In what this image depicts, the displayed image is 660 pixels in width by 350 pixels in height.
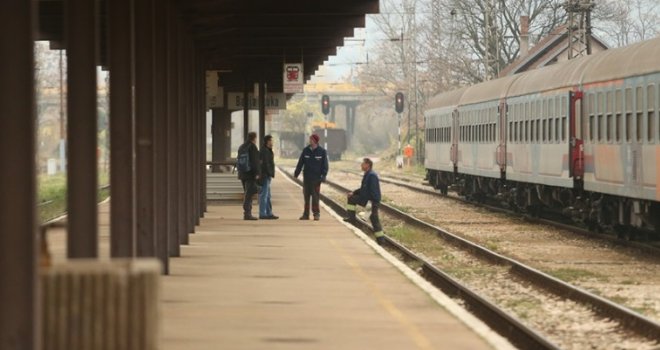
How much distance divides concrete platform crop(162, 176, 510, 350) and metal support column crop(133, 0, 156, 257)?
0.61 m

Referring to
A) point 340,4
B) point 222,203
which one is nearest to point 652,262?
point 340,4

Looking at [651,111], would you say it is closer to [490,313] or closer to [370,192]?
[370,192]

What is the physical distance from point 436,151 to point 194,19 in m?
25.5

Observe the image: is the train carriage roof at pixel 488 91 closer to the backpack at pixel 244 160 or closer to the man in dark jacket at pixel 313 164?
the man in dark jacket at pixel 313 164

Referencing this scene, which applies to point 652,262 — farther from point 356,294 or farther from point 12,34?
point 12,34

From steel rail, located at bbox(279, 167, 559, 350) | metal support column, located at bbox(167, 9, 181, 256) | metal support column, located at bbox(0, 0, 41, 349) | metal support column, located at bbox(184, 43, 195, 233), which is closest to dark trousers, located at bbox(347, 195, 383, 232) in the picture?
steel rail, located at bbox(279, 167, 559, 350)

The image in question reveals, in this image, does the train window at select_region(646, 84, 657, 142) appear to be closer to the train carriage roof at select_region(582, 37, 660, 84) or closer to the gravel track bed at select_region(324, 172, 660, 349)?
the train carriage roof at select_region(582, 37, 660, 84)

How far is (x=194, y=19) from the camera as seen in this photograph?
22.8 meters

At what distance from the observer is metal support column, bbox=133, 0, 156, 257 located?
15727mm

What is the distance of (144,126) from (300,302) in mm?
2818

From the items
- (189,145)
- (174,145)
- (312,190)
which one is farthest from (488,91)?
(174,145)

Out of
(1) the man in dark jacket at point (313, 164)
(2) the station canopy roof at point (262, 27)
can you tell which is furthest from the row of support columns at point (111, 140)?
(1) the man in dark jacket at point (313, 164)

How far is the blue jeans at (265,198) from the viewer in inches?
1120

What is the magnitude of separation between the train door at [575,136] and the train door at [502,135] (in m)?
7.61
